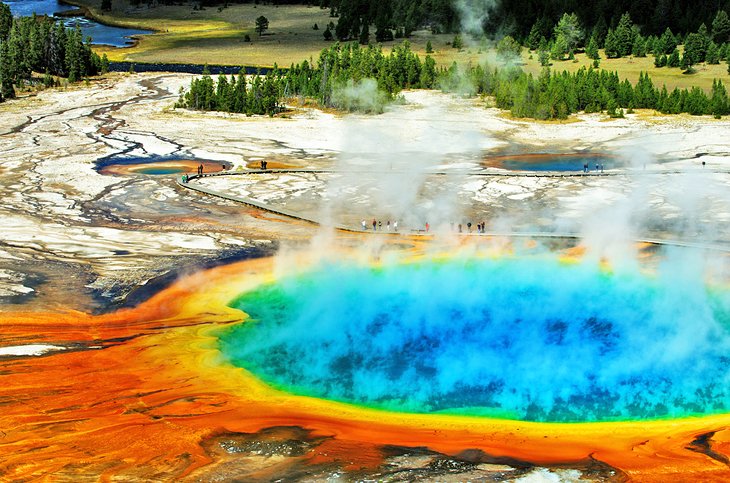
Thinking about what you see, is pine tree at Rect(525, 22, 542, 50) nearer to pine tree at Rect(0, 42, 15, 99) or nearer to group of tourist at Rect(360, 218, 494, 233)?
pine tree at Rect(0, 42, 15, 99)

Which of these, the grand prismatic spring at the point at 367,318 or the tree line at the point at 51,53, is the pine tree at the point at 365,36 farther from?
the grand prismatic spring at the point at 367,318

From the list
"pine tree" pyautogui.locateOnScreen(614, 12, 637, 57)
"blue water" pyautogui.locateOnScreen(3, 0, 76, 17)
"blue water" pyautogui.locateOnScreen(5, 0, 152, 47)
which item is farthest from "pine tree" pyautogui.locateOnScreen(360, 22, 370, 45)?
"blue water" pyautogui.locateOnScreen(3, 0, 76, 17)

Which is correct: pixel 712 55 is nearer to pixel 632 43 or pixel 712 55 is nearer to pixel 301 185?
pixel 632 43

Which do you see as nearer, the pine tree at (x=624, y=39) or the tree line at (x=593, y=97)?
the tree line at (x=593, y=97)

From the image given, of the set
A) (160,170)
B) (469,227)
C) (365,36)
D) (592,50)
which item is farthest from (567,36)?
(469,227)

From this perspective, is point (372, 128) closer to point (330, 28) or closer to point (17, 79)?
point (17, 79)

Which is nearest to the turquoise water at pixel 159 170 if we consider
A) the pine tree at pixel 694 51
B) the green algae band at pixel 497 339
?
the green algae band at pixel 497 339

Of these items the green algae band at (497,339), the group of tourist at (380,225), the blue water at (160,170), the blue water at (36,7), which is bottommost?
the green algae band at (497,339)
